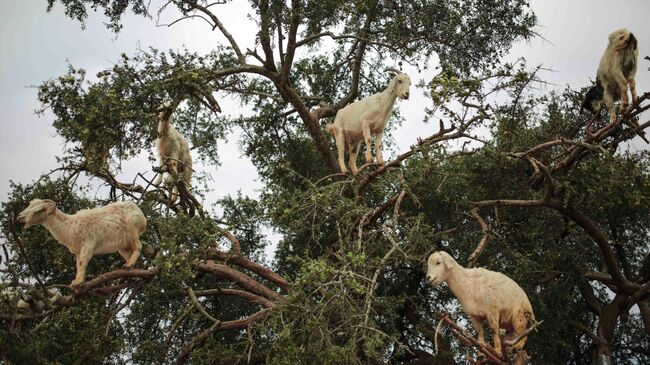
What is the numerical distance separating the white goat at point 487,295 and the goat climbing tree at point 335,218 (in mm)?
641

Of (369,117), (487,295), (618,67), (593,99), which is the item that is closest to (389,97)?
(369,117)

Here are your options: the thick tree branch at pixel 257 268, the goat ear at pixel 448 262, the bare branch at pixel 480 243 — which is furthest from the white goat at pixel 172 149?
the goat ear at pixel 448 262

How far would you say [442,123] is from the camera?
381 inches

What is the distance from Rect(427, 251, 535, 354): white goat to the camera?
25.2 feet

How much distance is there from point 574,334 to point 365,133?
17.3 feet

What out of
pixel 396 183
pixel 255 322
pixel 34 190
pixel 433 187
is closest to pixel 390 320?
pixel 255 322

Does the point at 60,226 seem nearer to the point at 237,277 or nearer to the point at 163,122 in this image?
the point at 163,122

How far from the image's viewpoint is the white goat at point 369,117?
10.6 meters

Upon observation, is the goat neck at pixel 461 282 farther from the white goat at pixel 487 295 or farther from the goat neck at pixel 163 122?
the goat neck at pixel 163 122

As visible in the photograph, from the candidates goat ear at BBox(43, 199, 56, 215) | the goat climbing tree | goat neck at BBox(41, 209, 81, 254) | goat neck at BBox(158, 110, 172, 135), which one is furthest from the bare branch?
goat ear at BBox(43, 199, 56, 215)

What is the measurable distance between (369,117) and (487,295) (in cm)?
390

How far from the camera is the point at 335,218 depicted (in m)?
10.5

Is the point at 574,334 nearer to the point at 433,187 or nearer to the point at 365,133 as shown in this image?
the point at 433,187

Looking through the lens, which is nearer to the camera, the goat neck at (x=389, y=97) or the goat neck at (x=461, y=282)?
the goat neck at (x=461, y=282)
